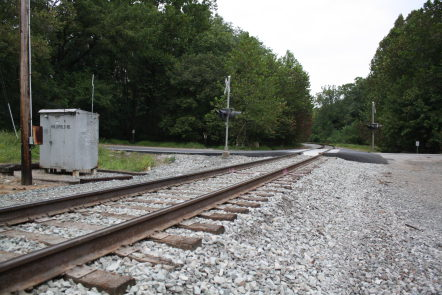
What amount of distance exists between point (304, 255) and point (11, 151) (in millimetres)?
11782

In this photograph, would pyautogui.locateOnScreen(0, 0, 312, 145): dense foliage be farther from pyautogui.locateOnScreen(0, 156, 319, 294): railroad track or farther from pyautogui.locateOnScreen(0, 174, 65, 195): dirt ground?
pyautogui.locateOnScreen(0, 156, 319, 294): railroad track

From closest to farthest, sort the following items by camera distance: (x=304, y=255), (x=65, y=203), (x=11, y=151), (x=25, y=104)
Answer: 1. (x=304, y=255)
2. (x=65, y=203)
3. (x=25, y=104)
4. (x=11, y=151)

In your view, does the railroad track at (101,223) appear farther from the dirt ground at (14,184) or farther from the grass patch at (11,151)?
the grass patch at (11,151)

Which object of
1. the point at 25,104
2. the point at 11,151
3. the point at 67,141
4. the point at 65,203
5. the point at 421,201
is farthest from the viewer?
the point at 11,151

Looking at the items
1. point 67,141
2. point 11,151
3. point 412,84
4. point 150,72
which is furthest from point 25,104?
point 412,84

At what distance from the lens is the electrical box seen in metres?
9.62

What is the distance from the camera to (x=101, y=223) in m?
4.55

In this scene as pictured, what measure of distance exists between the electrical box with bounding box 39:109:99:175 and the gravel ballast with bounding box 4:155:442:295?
5822 mm

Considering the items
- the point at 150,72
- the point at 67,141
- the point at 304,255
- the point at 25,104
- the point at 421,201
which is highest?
the point at 150,72

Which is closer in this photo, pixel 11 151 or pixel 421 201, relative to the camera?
pixel 421 201

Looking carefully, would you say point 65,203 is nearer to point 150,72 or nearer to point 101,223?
point 101,223

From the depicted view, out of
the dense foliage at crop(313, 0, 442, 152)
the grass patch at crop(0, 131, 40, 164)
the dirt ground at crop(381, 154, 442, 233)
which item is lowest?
the dirt ground at crop(381, 154, 442, 233)

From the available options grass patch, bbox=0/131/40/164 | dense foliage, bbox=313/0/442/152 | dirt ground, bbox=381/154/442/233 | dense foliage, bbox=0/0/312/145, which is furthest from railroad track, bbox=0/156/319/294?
dense foliage, bbox=313/0/442/152

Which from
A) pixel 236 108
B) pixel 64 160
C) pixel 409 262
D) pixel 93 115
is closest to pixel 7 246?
pixel 409 262
